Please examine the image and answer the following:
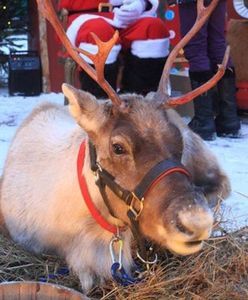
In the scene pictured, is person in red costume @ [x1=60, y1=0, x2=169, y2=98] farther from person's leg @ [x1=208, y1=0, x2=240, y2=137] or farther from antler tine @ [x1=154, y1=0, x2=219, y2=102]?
antler tine @ [x1=154, y1=0, x2=219, y2=102]

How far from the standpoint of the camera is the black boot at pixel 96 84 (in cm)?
447

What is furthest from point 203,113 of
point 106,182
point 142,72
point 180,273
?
point 106,182

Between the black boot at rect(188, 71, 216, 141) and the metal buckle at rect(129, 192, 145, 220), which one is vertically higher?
the metal buckle at rect(129, 192, 145, 220)

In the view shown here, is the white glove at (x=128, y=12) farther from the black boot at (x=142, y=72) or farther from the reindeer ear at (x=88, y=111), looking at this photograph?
the reindeer ear at (x=88, y=111)

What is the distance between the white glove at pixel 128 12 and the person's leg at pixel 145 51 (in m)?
0.05

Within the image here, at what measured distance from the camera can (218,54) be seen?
5.05 m

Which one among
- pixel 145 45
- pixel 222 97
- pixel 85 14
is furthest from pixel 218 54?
pixel 85 14

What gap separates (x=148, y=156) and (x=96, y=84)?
6.98 feet

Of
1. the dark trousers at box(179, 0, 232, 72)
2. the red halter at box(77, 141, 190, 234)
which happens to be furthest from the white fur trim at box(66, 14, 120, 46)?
the red halter at box(77, 141, 190, 234)

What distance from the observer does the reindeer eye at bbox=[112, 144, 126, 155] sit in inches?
95.8

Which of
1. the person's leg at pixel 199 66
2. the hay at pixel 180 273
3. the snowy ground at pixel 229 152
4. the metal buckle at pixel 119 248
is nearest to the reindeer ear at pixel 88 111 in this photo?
the metal buckle at pixel 119 248

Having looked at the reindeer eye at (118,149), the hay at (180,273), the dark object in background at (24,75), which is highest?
the reindeer eye at (118,149)

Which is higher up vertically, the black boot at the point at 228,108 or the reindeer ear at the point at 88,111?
the reindeer ear at the point at 88,111

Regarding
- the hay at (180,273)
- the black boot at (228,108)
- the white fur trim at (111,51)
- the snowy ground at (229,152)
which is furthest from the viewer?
the black boot at (228,108)
